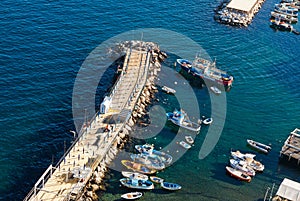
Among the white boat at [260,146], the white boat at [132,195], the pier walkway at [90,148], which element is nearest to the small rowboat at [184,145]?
the pier walkway at [90,148]

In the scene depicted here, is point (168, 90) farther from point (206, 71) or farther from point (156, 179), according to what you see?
point (156, 179)

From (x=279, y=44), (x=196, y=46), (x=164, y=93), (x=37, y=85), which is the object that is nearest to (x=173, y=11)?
(x=196, y=46)

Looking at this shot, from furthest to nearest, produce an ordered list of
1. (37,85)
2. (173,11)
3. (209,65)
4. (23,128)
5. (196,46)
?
(173,11) → (196,46) → (209,65) → (37,85) → (23,128)

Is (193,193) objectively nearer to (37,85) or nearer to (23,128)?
(23,128)

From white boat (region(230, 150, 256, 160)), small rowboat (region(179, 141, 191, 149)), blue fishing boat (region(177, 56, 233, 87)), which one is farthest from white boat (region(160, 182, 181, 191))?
blue fishing boat (region(177, 56, 233, 87))

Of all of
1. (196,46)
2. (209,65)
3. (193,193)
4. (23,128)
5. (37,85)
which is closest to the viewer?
(193,193)

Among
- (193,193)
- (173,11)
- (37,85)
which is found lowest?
(193,193)

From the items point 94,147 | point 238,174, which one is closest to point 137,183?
point 94,147

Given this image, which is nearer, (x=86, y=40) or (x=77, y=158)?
(x=77, y=158)
